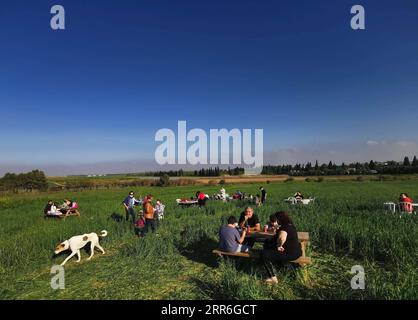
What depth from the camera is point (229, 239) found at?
6.91m

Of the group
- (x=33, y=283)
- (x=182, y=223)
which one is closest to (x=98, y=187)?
(x=182, y=223)

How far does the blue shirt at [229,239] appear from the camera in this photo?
22.6 ft

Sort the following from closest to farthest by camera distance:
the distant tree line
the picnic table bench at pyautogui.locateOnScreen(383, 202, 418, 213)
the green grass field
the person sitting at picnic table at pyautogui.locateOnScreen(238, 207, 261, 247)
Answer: the green grass field, the person sitting at picnic table at pyautogui.locateOnScreen(238, 207, 261, 247), the picnic table bench at pyautogui.locateOnScreen(383, 202, 418, 213), the distant tree line

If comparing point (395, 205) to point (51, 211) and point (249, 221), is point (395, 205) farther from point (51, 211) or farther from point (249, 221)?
point (51, 211)

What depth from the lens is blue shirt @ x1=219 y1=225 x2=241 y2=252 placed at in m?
6.88

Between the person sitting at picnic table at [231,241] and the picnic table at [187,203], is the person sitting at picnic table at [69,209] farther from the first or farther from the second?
the person sitting at picnic table at [231,241]

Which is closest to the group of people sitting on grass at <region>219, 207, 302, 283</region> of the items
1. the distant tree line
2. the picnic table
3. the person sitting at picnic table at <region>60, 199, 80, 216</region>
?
the picnic table

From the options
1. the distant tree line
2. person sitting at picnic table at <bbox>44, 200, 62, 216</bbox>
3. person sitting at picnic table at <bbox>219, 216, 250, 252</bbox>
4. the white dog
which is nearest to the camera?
person sitting at picnic table at <bbox>219, 216, 250, 252</bbox>

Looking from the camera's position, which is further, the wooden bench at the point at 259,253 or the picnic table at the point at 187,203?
the picnic table at the point at 187,203

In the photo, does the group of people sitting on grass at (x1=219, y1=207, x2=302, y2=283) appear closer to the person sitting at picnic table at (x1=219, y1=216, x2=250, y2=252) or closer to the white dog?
the person sitting at picnic table at (x1=219, y1=216, x2=250, y2=252)

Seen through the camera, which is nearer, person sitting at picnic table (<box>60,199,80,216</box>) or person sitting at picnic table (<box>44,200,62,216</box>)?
person sitting at picnic table (<box>44,200,62,216</box>)

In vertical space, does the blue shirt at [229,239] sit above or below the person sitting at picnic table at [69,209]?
above

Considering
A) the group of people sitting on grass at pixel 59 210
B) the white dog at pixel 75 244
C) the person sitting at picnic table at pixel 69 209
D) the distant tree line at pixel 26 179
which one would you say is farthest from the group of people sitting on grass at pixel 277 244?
the distant tree line at pixel 26 179
